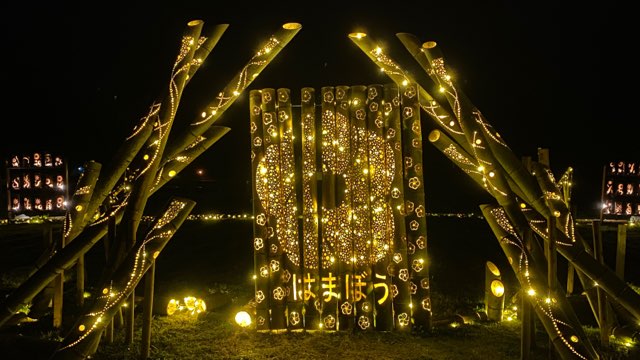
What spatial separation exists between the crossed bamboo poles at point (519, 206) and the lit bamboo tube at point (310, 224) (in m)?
1.30

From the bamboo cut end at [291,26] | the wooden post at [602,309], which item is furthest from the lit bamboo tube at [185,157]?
the wooden post at [602,309]

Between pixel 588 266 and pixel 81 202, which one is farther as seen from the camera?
pixel 81 202

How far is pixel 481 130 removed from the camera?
5.44 m

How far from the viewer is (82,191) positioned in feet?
18.3

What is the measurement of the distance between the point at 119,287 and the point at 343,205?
2.64 m

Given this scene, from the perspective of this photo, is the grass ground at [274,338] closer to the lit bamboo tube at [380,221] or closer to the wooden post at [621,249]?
the lit bamboo tube at [380,221]

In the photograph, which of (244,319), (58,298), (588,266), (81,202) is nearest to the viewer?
(588,266)

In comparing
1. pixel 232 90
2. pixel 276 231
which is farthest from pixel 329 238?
pixel 232 90

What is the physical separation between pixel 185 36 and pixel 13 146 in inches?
833

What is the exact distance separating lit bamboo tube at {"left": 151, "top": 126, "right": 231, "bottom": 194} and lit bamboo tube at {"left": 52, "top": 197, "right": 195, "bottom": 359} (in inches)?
20.1

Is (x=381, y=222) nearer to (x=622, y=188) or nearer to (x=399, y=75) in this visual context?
(x=399, y=75)

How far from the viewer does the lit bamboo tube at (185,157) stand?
5.62m

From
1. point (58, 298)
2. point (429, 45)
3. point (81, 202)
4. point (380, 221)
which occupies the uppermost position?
point (429, 45)

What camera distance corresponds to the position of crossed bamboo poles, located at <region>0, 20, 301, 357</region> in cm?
497
